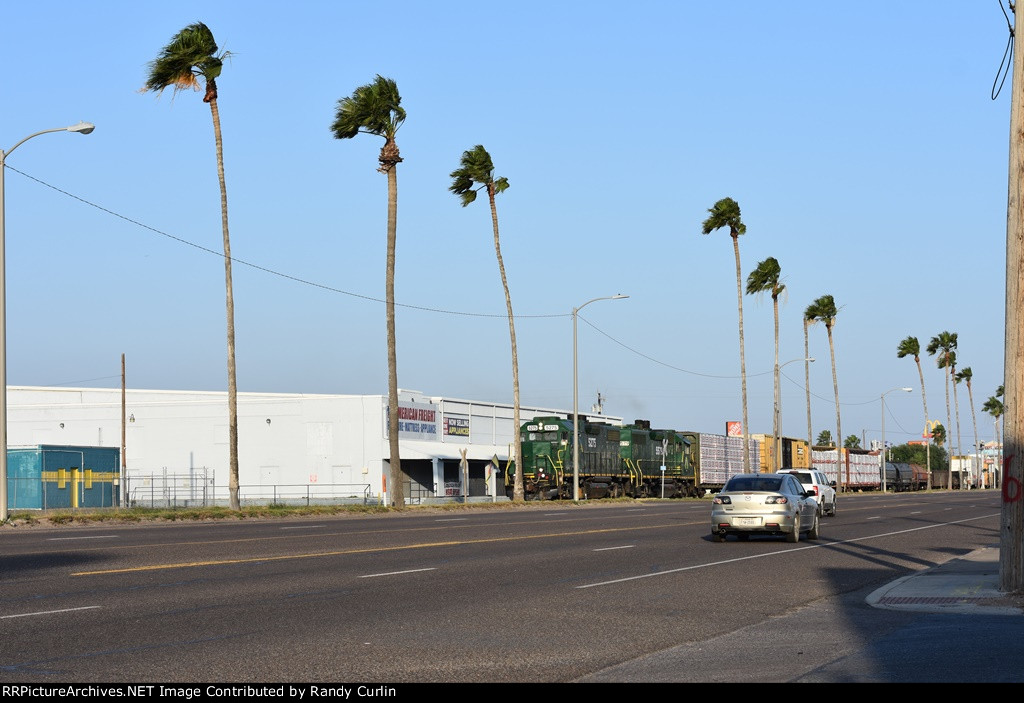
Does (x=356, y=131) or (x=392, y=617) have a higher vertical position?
(x=356, y=131)

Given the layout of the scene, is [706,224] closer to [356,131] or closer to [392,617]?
[356,131]

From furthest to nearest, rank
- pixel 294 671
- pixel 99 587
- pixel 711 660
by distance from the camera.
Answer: pixel 99 587 → pixel 711 660 → pixel 294 671

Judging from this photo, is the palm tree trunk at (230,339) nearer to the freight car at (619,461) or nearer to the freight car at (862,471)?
the freight car at (619,461)

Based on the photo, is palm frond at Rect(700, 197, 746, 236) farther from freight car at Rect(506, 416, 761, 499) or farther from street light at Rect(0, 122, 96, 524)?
street light at Rect(0, 122, 96, 524)

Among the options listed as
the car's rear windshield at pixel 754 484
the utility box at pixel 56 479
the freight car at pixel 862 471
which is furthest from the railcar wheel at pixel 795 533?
the freight car at pixel 862 471

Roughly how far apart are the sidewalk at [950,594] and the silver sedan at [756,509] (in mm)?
Answer: 6038

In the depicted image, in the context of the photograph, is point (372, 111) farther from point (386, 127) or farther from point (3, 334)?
point (3, 334)

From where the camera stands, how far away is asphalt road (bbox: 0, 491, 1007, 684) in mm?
9602

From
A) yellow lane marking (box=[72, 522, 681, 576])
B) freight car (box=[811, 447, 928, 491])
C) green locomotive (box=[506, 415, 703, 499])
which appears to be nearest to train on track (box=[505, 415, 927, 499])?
green locomotive (box=[506, 415, 703, 499])

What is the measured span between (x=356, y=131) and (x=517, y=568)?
108 feet

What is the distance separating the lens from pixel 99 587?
609 inches

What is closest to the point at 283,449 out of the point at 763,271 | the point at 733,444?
the point at 733,444
